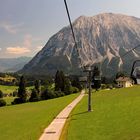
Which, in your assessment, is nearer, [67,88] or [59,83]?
[67,88]

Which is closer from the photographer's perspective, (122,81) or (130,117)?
(130,117)

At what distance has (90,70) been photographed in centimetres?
6556

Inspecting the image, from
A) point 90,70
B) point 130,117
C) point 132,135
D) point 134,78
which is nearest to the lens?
point 134,78

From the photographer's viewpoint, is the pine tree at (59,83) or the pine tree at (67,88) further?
the pine tree at (59,83)

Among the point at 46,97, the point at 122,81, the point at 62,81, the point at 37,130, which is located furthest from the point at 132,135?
the point at 62,81

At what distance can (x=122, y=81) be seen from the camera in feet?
545

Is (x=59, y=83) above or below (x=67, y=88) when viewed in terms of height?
above

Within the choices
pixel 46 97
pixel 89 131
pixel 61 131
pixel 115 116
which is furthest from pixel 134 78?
pixel 46 97

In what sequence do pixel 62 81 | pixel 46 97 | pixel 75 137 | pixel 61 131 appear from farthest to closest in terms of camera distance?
1. pixel 62 81
2. pixel 46 97
3. pixel 61 131
4. pixel 75 137

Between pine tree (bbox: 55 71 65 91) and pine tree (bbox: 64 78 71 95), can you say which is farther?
pine tree (bbox: 55 71 65 91)

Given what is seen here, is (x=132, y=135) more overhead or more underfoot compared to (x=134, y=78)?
more underfoot

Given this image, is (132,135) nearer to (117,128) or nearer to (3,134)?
(117,128)

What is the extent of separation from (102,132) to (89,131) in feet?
6.00

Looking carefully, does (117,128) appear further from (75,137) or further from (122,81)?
(122,81)
